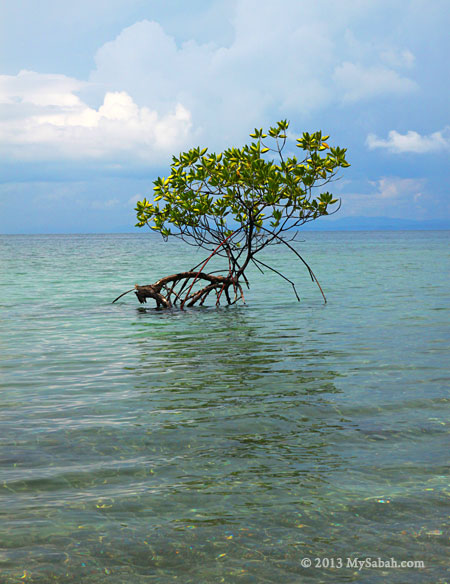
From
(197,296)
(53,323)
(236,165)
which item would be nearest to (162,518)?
(53,323)

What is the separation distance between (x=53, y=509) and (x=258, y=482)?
1.74m

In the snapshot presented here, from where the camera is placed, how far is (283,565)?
4.21 metres

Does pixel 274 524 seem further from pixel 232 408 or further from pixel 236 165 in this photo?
pixel 236 165

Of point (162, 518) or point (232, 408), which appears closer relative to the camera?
point (162, 518)

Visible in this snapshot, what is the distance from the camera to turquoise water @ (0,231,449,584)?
4.34 meters

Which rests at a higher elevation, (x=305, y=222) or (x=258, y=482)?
(x=305, y=222)

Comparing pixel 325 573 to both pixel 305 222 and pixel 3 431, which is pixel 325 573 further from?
pixel 305 222

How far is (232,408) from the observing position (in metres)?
7.81

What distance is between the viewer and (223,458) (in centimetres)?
609

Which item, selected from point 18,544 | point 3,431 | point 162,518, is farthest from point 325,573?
point 3,431

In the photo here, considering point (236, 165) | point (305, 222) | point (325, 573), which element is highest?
point (236, 165)

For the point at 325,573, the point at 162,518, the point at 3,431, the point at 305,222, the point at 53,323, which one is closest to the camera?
the point at 325,573

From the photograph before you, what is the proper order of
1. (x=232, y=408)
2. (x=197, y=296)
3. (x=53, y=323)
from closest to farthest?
(x=232, y=408)
(x=53, y=323)
(x=197, y=296)

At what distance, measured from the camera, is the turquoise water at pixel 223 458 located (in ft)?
14.3
